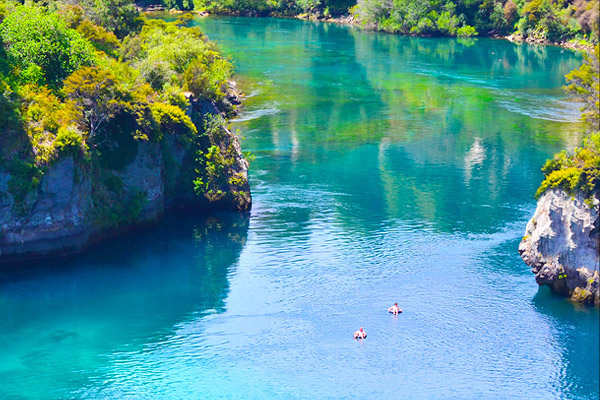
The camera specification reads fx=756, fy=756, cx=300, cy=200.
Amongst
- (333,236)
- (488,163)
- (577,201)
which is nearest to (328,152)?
(488,163)

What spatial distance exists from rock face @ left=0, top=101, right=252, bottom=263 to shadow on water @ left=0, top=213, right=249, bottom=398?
1704 mm

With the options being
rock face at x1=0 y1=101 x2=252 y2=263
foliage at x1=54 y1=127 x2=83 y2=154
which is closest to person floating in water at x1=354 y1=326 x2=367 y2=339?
rock face at x1=0 y1=101 x2=252 y2=263

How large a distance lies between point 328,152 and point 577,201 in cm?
4278

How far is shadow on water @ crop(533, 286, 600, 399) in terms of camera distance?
Answer: 4847 centimetres

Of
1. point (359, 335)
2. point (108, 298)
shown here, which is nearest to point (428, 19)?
point (108, 298)

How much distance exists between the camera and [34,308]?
58.3m

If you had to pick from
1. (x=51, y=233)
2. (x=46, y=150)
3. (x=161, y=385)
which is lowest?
(x=161, y=385)

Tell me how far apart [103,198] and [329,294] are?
22.4 metres

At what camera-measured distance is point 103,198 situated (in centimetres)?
6694

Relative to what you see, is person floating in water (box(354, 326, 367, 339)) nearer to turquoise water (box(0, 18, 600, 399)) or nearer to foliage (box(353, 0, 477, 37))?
turquoise water (box(0, 18, 600, 399))

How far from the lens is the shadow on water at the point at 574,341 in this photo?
4847 centimetres

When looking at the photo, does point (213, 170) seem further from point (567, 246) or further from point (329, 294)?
point (567, 246)

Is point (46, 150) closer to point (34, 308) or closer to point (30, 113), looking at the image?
point (30, 113)

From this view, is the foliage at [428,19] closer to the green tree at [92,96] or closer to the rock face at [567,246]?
the green tree at [92,96]
